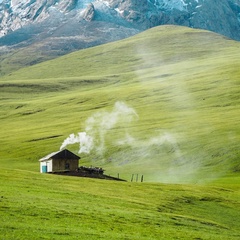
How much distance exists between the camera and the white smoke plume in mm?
149750

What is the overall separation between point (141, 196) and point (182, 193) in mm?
8890

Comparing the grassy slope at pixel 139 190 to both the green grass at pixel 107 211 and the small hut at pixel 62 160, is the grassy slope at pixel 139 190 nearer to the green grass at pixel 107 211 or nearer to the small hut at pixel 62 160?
the green grass at pixel 107 211

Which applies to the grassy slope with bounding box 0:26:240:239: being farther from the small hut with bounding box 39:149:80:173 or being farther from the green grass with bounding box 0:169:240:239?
the small hut with bounding box 39:149:80:173

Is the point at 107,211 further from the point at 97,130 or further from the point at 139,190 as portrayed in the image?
the point at 97,130

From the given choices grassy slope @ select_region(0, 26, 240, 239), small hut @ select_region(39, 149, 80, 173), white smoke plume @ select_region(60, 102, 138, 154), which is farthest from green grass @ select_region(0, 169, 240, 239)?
white smoke plume @ select_region(60, 102, 138, 154)

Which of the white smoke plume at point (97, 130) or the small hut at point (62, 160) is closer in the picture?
the small hut at point (62, 160)

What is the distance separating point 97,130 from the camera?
168 m

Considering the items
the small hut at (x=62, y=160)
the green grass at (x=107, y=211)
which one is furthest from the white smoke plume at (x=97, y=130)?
the green grass at (x=107, y=211)

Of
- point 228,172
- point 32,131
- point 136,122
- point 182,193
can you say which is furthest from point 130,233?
point 32,131

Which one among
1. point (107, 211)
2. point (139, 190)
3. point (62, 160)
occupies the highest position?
point (107, 211)

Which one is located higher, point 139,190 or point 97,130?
point 139,190

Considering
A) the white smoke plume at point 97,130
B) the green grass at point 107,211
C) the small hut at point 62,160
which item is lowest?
the white smoke plume at point 97,130

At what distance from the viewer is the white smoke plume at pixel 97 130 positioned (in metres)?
150

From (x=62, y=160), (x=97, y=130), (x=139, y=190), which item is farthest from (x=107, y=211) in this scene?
(x=97, y=130)
